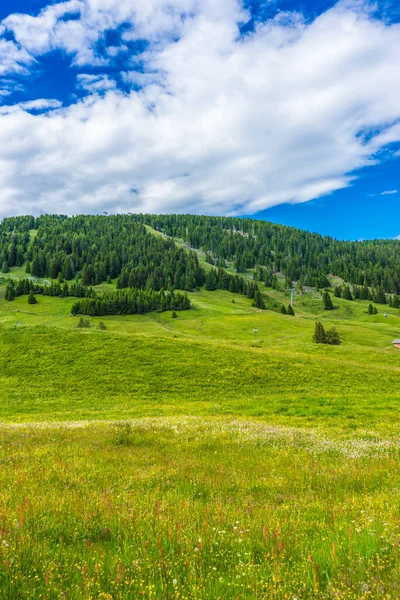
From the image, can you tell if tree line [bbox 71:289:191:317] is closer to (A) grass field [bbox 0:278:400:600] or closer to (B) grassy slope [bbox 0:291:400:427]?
(B) grassy slope [bbox 0:291:400:427]

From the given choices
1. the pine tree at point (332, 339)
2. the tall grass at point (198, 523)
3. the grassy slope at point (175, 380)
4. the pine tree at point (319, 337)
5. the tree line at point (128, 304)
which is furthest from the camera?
the tree line at point (128, 304)

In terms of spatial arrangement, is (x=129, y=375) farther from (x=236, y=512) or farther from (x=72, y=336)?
(x=236, y=512)

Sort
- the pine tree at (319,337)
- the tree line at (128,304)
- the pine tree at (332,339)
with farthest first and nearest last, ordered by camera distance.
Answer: the tree line at (128,304), the pine tree at (319,337), the pine tree at (332,339)

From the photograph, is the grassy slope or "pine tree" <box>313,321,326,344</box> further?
"pine tree" <box>313,321,326,344</box>

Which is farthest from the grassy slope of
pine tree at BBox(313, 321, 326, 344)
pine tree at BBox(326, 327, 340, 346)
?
pine tree at BBox(313, 321, 326, 344)

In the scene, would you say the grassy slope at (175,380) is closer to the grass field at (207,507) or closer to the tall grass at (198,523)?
the grass field at (207,507)

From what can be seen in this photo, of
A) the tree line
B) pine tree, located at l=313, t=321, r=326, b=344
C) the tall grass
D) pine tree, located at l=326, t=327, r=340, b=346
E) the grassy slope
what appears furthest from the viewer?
the tree line

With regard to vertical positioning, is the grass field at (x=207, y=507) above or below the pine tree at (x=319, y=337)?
above

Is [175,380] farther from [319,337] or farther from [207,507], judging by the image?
[319,337]

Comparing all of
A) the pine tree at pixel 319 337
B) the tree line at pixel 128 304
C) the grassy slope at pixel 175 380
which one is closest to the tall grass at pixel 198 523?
the grassy slope at pixel 175 380

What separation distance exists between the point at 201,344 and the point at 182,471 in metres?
43.2

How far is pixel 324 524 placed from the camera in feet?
18.5

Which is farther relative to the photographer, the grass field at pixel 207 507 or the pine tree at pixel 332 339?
the pine tree at pixel 332 339

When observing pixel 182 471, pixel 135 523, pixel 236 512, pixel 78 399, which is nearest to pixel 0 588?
pixel 135 523
